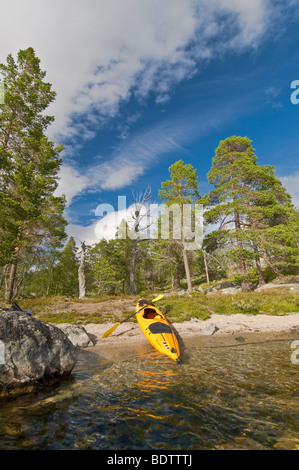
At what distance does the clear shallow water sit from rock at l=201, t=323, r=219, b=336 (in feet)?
15.6

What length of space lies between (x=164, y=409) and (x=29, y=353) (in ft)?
11.2

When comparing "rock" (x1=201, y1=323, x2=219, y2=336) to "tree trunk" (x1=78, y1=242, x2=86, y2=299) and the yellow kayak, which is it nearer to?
the yellow kayak

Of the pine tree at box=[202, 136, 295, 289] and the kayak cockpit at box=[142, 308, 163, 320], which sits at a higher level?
the pine tree at box=[202, 136, 295, 289]

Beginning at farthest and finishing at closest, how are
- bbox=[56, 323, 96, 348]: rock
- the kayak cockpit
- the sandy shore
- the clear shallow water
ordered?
the kayak cockpit
the sandy shore
bbox=[56, 323, 96, 348]: rock
the clear shallow water

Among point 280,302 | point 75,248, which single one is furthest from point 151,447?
point 75,248

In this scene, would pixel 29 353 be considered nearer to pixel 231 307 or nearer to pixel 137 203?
pixel 231 307

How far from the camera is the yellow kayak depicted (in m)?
7.83

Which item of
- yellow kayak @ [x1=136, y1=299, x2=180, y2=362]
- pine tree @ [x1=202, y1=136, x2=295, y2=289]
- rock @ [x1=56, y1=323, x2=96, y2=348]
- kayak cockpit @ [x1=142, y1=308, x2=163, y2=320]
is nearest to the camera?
yellow kayak @ [x1=136, y1=299, x2=180, y2=362]

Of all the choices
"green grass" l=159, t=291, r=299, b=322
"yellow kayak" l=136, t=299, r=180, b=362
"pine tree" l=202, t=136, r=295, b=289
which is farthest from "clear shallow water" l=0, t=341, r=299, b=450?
"pine tree" l=202, t=136, r=295, b=289

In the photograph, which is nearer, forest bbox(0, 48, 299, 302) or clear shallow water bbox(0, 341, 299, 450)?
clear shallow water bbox(0, 341, 299, 450)

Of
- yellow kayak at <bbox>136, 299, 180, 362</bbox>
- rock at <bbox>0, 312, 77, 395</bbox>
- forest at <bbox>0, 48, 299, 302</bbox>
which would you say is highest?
forest at <bbox>0, 48, 299, 302</bbox>

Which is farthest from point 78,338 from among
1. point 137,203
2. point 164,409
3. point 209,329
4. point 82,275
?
point 137,203

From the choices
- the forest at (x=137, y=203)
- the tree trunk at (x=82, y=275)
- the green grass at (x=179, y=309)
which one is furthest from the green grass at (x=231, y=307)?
the tree trunk at (x=82, y=275)

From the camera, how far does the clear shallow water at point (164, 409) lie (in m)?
3.12
